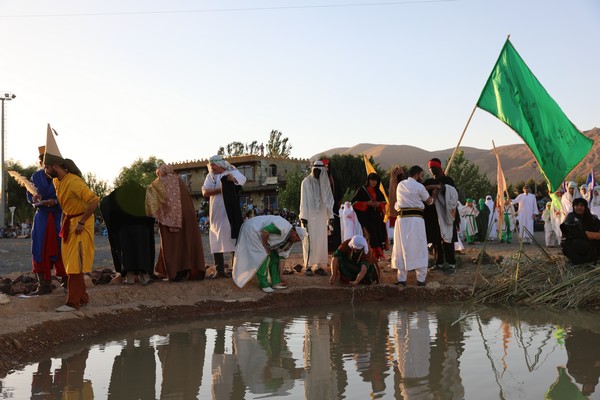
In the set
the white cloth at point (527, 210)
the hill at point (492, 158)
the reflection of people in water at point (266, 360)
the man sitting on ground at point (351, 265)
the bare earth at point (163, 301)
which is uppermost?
the hill at point (492, 158)

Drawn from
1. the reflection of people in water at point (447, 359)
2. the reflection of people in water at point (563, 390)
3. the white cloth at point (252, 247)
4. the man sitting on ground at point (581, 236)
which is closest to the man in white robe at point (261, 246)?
the white cloth at point (252, 247)

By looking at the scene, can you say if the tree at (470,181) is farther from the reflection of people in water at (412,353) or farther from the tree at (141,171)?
the reflection of people in water at (412,353)

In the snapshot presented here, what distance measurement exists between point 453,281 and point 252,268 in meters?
2.73

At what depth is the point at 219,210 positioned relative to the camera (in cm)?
871

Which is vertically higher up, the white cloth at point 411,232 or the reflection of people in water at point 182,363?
the white cloth at point 411,232

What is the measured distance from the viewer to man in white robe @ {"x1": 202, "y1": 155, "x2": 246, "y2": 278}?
8.67m

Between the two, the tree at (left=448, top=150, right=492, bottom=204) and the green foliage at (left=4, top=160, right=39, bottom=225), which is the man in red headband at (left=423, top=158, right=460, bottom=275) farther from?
the green foliage at (left=4, top=160, right=39, bottom=225)

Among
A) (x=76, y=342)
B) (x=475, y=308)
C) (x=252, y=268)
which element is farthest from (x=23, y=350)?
(x=475, y=308)

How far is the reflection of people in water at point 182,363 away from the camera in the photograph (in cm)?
430

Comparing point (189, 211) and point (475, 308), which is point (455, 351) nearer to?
point (475, 308)

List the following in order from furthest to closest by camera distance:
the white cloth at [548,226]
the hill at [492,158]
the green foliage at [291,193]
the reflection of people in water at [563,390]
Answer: the hill at [492,158], the green foliage at [291,193], the white cloth at [548,226], the reflection of people in water at [563,390]

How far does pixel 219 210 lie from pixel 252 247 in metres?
0.77

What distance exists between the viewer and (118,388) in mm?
4426

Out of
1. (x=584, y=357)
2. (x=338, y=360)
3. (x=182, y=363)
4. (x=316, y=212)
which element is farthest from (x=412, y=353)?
(x=316, y=212)
